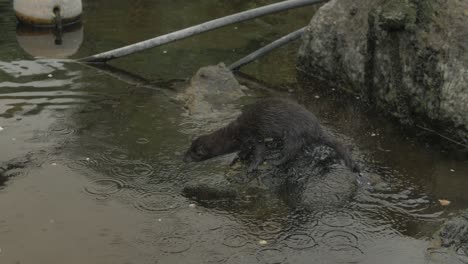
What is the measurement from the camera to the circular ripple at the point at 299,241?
193 inches

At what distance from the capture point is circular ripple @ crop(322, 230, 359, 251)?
493cm

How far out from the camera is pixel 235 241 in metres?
4.94

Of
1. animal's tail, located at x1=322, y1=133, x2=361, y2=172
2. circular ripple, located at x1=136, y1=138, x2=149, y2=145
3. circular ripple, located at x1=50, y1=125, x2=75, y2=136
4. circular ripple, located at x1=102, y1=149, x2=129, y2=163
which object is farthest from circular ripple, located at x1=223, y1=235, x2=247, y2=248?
circular ripple, located at x1=50, y1=125, x2=75, y2=136

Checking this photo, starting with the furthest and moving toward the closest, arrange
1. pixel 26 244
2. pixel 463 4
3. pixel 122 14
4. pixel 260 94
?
1. pixel 122 14
2. pixel 260 94
3. pixel 463 4
4. pixel 26 244

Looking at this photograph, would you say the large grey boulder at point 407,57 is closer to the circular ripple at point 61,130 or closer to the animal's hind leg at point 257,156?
the animal's hind leg at point 257,156

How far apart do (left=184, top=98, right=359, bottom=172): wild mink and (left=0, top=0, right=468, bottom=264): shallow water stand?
27cm

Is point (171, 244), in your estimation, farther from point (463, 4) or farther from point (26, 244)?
point (463, 4)

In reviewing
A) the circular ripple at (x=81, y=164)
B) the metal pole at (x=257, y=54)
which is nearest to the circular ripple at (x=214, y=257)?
the circular ripple at (x=81, y=164)

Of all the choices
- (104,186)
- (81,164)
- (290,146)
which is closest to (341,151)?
(290,146)

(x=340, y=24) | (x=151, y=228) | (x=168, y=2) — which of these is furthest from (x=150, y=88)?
(x=168, y=2)

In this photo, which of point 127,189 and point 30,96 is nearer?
point 127,189

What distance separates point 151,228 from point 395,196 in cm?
219

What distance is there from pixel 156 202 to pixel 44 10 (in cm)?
600

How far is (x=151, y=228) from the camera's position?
508 centimetres
